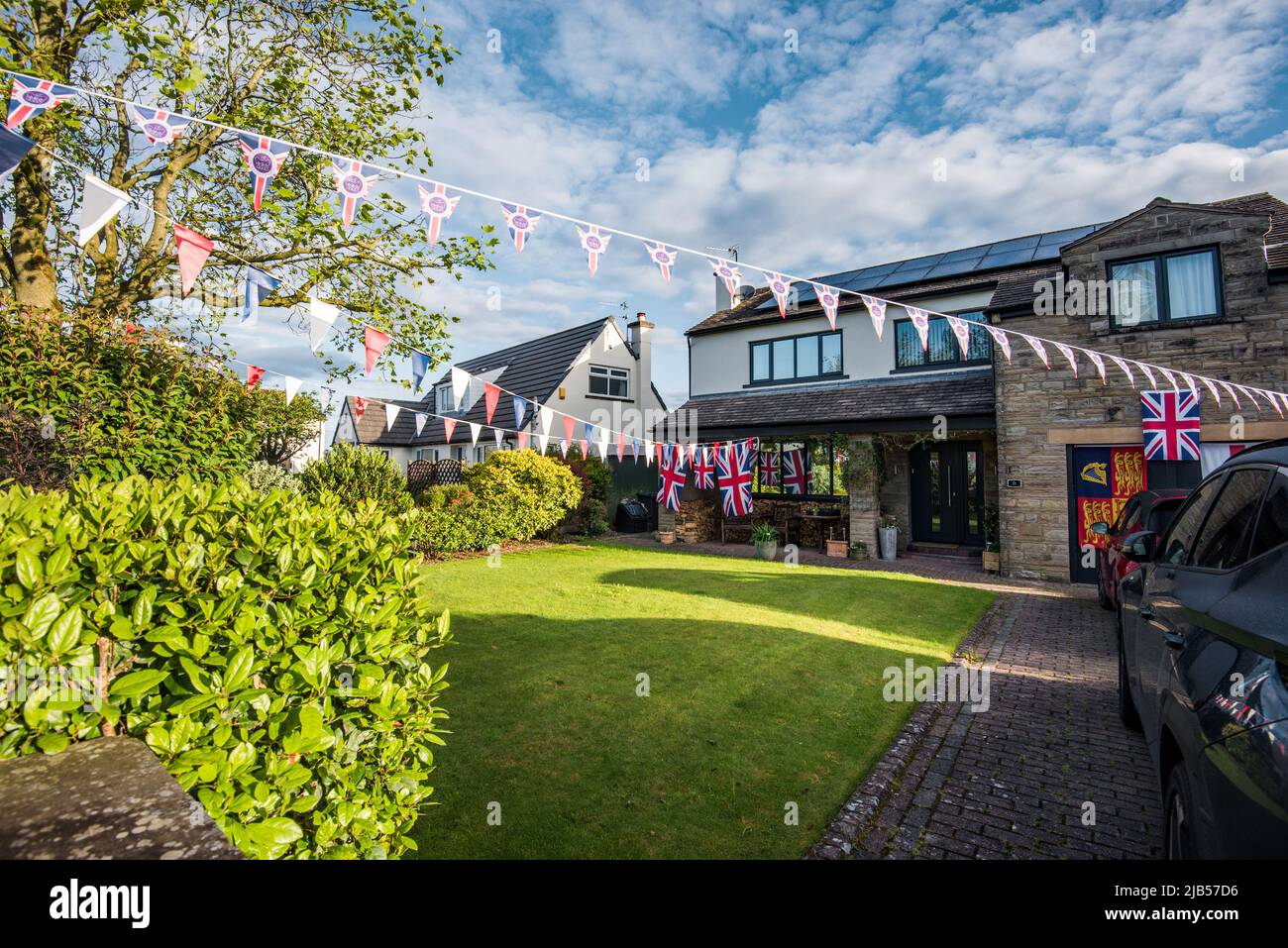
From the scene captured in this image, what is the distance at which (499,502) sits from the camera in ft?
52.8

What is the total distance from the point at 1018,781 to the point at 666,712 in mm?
Answer: 2671

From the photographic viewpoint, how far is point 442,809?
3.74 metres

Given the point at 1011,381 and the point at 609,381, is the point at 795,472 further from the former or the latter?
the point at 609,381

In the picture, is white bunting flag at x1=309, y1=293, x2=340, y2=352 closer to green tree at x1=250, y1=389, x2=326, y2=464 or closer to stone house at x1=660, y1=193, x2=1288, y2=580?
green tree at x1=250, y1=389, x2=326, y2=464

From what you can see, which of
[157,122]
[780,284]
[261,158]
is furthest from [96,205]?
[780,284]

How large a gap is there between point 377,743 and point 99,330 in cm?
601

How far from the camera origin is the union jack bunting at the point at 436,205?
20.9ft

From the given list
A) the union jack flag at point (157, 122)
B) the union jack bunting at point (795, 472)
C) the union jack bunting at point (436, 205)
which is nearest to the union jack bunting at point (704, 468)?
the union jack bunting at point (795, 472)

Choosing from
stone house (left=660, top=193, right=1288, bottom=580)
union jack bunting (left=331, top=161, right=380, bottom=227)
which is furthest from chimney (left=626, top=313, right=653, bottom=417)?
union jack bunting (left=331, top=161, right=380, bottom=227)

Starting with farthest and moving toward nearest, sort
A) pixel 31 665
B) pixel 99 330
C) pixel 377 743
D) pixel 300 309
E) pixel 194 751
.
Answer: pixel 300 309, pixel 99 330, pixel 377 743, pixel 194 751, pixel 31 665

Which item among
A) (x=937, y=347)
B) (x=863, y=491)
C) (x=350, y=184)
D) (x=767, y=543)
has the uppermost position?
(x=937, y=347)
